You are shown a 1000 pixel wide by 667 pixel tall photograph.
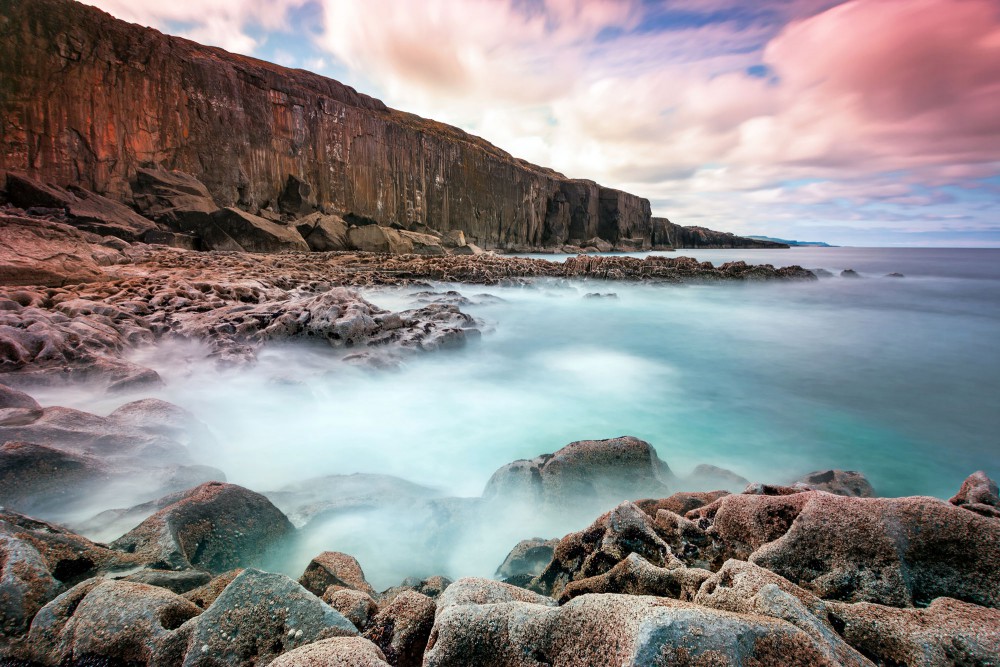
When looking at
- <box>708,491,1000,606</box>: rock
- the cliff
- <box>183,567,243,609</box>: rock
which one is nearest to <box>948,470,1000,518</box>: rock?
<box>708,491,1000,606</box>: rock

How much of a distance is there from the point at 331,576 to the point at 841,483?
3.56m

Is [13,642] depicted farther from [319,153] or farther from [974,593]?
[319,153]

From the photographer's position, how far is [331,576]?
1772mm

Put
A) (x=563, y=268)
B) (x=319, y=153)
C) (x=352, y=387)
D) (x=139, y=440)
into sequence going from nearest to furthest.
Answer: (x=139, y=440) < (x=352, y=387) < (x=563, y=268) < (x=319, y=153)

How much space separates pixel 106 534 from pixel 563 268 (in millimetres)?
18178

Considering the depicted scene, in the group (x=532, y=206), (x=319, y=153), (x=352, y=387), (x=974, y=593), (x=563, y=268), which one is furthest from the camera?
(x=532, y=206)

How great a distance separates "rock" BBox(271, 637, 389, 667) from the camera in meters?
1.02

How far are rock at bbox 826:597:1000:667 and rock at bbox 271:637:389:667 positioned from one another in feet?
4.23

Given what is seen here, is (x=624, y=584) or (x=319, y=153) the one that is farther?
(x=319, y=153)

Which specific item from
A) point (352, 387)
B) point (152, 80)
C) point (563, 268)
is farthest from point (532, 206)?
point (352, 387)

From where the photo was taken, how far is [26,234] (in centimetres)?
852

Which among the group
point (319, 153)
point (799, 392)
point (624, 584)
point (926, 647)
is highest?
point (319, 153)

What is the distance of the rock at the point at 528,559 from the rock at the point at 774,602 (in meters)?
1.06

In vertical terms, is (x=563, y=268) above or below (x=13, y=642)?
above
